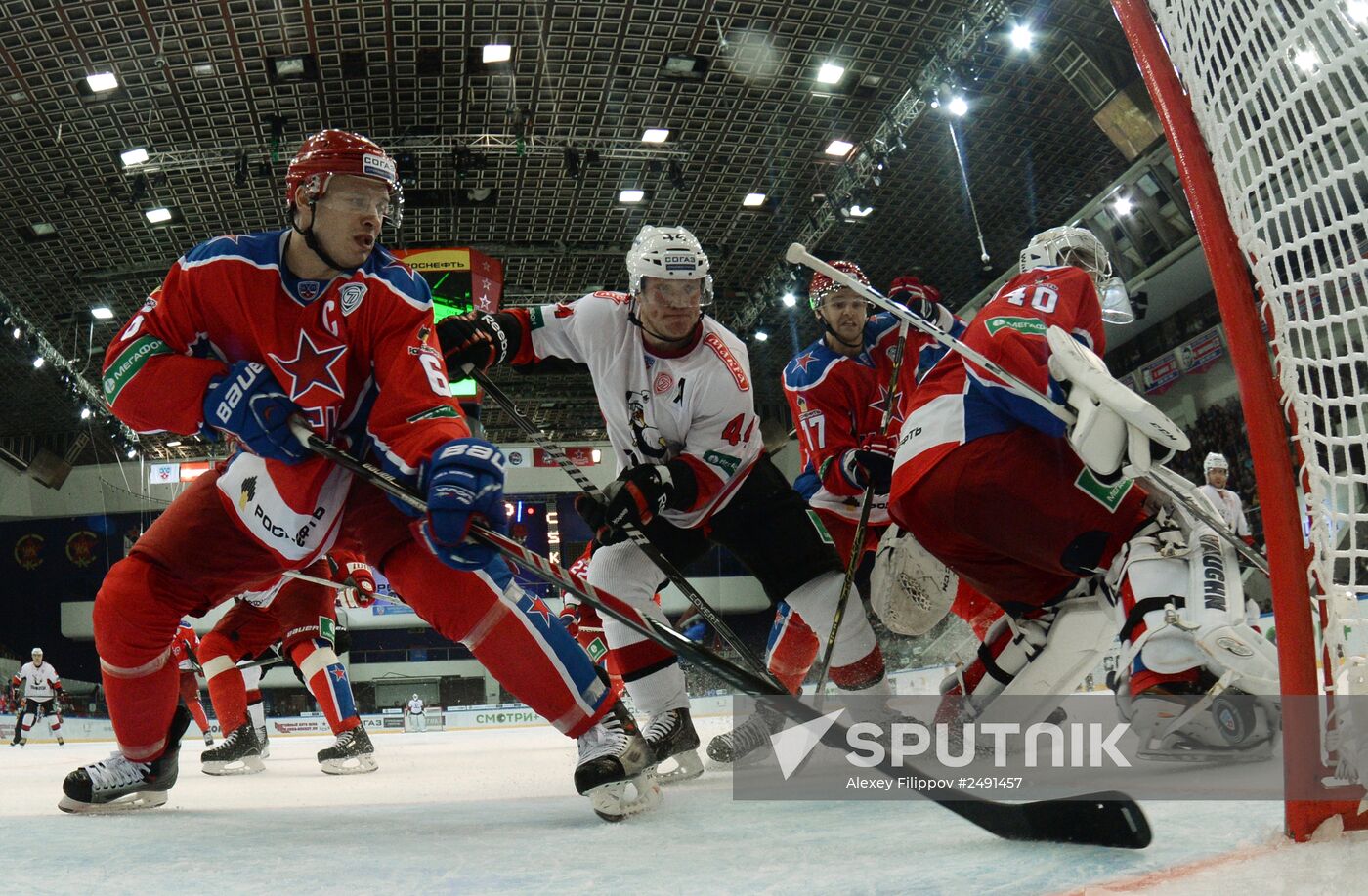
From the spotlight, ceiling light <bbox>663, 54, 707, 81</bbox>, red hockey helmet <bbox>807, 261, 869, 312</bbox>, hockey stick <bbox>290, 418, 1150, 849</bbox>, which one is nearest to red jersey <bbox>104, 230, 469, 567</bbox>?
hockey stick <bbox>290, 418, 1150, 849</bbox>

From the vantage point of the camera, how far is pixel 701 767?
2508mm

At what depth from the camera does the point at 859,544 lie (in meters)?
2.85

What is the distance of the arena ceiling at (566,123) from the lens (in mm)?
7113

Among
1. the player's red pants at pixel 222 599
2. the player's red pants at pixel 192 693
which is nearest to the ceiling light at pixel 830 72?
the player's red pants at pixel 192 693

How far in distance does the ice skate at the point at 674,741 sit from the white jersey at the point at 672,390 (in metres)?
0.47

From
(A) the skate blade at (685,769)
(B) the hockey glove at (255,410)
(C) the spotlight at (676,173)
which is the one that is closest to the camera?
(B) the hockey glove at (255,410)

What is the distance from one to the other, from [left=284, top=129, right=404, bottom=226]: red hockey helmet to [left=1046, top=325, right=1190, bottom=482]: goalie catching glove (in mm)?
1304

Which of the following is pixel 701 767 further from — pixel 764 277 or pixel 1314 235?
pixel 764 277

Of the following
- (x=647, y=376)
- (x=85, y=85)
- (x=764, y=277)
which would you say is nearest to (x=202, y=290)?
(x=647, y=376)

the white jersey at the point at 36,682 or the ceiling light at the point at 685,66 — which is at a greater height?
the ceiling light at the point at 685,66

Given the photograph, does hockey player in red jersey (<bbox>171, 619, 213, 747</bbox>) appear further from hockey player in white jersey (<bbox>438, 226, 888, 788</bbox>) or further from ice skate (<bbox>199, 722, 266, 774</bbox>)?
hockey player in white jersey (<bbox>438, 226, 888, 788</bbox>)

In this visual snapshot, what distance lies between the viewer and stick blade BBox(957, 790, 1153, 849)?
1.07m

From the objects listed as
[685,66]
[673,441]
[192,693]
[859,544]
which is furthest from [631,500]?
[685,66]

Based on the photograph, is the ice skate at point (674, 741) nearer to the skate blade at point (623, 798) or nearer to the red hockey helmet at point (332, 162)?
the skate blade at point (623, 798)
